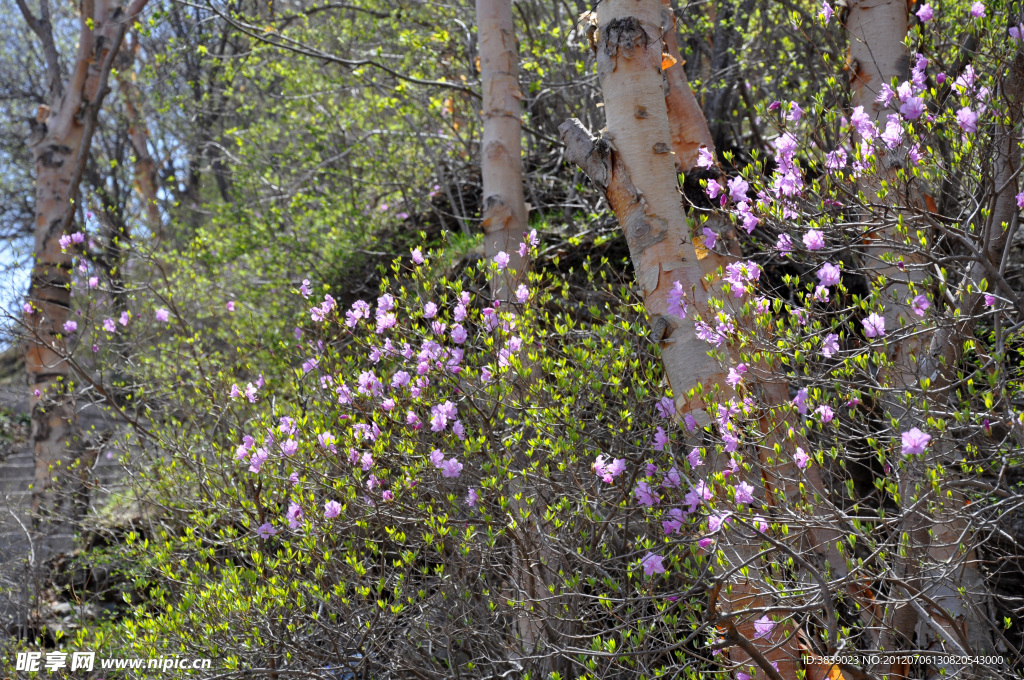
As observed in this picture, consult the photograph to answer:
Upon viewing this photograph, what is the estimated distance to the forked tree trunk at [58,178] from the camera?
19.1 feet

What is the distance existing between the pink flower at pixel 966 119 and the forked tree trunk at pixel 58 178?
643 centimetres

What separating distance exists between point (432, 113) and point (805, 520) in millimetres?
4526

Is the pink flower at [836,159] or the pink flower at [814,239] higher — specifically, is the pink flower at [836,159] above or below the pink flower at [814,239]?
above

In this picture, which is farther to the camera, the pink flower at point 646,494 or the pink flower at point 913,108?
the pink flower at point 646,494

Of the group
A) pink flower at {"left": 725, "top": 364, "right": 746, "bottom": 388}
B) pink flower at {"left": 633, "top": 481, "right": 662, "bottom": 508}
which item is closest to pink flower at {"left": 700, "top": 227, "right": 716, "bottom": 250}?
pink flower at {"left": 725, "top": 364, "right": 746, "bottom": 388}

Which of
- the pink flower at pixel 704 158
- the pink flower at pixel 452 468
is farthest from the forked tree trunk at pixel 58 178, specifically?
the pink flower at pixel 704 158

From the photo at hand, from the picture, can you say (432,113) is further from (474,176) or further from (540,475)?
(540,475)

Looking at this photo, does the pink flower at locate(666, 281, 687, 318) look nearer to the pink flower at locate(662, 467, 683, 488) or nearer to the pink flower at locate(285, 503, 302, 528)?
the pink flower at locate(662, 467, 683, 488)

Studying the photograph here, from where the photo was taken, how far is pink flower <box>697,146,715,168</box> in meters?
2.78

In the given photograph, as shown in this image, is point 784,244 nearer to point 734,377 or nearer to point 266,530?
point 734,377

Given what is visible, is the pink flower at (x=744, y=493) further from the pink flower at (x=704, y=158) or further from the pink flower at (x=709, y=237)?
the pink flower at (x=704, y=158)

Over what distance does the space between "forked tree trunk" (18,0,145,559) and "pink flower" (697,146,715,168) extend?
18.2 ft

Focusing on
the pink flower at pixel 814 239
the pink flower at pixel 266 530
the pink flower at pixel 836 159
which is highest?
the pink flower at pixel 836 159

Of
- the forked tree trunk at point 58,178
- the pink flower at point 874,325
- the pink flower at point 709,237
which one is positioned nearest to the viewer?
the pink flower at point 874,325
